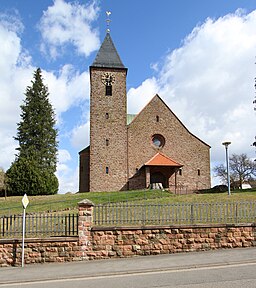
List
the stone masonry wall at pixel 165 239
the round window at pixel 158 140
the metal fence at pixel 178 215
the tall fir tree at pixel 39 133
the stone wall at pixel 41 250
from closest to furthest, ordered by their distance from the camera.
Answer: the stone wall at pixel 41 250 → the stone masonry wall at pixel 165 239 → the metal fence at pixel 178 215 → the round window at pixel 158 140 → the tall fir tree at pixel 39 133

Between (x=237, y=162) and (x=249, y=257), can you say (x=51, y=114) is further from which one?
(x=249, y=257)

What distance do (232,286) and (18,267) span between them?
7.17m

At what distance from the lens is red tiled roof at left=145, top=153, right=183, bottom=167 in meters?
34.7

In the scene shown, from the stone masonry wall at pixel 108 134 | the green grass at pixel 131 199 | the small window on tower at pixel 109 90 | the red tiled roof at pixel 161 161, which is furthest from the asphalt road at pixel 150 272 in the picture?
the small window on tower at pixel 109 90

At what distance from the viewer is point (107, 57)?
39.2 m

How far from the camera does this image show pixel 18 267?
1070 cm

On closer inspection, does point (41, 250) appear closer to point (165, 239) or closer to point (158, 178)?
point (165, 239)

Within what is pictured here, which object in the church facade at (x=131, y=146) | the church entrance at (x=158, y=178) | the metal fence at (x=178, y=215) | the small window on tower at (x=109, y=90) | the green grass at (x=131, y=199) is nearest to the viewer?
the metal fence at (x=178, y=215)

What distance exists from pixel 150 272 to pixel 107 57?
3350cm

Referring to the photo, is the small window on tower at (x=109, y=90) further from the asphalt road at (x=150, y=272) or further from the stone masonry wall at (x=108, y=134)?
the asphalt road at (x=150, y=272)

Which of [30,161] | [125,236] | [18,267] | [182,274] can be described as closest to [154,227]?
[125,236]

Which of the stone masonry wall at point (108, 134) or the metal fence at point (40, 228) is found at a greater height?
the stone masonry wall at point (108, 134)

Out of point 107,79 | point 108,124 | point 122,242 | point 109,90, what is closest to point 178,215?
point 122,242

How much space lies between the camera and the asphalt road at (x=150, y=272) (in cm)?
764
